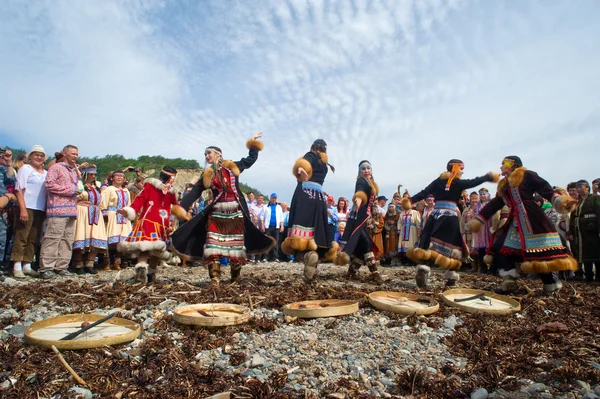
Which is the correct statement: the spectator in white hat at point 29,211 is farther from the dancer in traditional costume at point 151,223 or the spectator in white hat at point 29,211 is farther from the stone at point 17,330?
the stone at point 17,330

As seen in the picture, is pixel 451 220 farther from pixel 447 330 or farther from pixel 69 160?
pixel 69 160

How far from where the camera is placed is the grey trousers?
22.9ft

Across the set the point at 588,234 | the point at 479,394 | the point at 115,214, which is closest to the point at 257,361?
the point at 479,394

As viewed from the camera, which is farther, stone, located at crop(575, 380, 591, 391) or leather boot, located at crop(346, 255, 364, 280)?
leather boot, located at crop(346, 255, 364, 280)

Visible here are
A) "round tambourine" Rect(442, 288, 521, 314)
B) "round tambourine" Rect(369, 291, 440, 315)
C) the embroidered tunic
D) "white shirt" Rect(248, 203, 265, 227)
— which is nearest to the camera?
"round tambourine" Rect(369, 291, 440, 315)

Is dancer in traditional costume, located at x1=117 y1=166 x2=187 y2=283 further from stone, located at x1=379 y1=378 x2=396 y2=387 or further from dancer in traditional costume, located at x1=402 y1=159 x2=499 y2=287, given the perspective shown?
stone, located at x1=379 y1=378 x2=396 y2=387

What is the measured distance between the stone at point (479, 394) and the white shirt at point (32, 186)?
7286 mm

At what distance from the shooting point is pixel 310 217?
6.30 metres

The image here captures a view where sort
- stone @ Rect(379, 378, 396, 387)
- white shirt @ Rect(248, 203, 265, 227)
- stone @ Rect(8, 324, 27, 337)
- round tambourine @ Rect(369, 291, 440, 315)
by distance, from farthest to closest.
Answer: white shirt @ Rect(248, 203, 265, 227), round tambourine @ Rect(369, 291, 440, 315), stone @ Rect(8, 324, 27, 337), stone @ Rect(379, 378, 396, 387)

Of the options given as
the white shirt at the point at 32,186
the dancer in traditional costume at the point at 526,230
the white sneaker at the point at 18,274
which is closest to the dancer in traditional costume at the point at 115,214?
the white shirt at the point at 32,186

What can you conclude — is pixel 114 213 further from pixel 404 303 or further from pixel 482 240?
pixel 482 240

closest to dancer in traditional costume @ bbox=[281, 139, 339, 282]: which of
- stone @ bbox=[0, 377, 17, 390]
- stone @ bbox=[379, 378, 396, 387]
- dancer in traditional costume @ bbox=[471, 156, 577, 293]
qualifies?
dancer in traditional costume @ bbox=[471, 156, 577, 293]

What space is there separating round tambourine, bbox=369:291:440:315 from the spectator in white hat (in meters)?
5.85

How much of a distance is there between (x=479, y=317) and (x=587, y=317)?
1361mm
